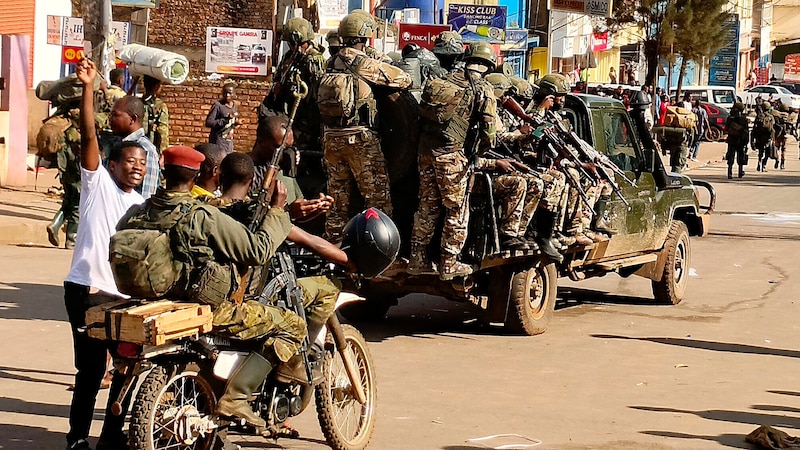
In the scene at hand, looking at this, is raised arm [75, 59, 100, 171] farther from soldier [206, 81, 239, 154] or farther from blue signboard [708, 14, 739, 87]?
blue signboard [708, 14, 739, 87]

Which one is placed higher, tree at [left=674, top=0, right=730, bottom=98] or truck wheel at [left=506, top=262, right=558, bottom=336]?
tree at [left=674, top=0, right=730, bottom=98]

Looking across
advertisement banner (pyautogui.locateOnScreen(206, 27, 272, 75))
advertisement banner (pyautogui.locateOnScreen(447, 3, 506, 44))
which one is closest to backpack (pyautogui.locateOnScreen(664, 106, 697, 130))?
advertisement banner (pyautogui.locateOnScreen(447, 3, 506, 44))

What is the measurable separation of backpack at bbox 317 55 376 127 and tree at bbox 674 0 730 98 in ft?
119

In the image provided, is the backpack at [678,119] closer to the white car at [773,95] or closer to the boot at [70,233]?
the boot at [70,233]

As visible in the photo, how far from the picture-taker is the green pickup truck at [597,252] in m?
9.93

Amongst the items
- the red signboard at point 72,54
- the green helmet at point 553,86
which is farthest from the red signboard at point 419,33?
the green helmet at point 553,86

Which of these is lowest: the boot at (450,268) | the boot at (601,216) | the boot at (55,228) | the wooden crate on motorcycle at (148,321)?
the boot at (55,228)

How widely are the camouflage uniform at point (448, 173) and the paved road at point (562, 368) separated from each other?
2.96 feet

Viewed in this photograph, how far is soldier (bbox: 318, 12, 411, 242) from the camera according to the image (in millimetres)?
9664

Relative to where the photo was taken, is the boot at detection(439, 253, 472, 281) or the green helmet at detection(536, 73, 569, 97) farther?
the green helmet at detection(536, 73, 569, 97)

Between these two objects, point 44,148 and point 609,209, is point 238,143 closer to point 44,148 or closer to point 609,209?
point 44,148

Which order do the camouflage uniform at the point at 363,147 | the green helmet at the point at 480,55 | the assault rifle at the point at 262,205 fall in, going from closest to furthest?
the assault rifle at the point at 262,205
the camouflage uniform at the point at 363,147
the green helmet at the point at 480,55

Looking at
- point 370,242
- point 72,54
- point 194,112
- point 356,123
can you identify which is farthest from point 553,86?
point 194,112

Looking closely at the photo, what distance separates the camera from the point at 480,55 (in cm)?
983
